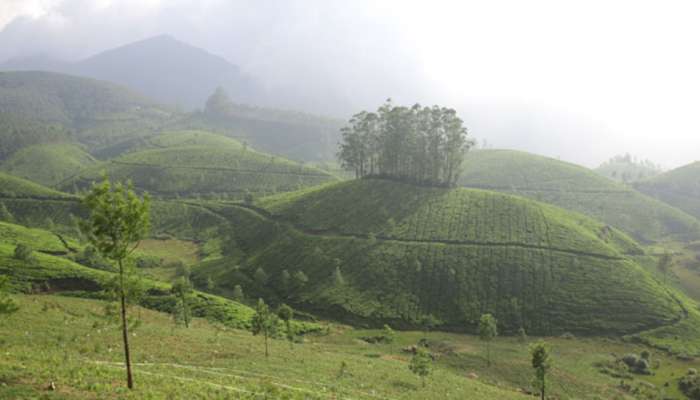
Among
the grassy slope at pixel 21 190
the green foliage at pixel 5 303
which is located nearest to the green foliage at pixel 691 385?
the green foliage at pixel 5 303

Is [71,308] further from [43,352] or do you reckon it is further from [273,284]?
[273,284]

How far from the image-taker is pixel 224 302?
90812mm

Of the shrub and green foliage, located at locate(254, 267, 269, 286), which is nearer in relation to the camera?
the shrub

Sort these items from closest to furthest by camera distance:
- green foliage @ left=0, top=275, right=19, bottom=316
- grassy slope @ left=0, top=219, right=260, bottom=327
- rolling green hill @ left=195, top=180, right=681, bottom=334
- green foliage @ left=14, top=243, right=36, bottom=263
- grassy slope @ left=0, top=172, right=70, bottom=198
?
green foliage @ left=0, top=275, right=19, bottom=316 < grassy slope @ left=0, top=219, right=260, bottom=327 < green foliage @ left=14, top=243, right=36, bottom=263 < rolling green hill @ left=195, top=180, right=681, bottom=334 < grassy slope @ left=0, top=172, right=70, bottom=198

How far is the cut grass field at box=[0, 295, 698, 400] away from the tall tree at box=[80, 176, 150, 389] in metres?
6.77

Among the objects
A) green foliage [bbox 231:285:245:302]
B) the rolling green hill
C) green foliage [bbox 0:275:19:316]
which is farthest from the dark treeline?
green foliage [bbox 0:275:19:316]

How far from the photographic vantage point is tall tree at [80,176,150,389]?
27031 mm

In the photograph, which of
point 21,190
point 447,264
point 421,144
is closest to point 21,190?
point 21,190

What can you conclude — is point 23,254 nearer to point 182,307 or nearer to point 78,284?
point 78,284

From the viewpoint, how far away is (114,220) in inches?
1085

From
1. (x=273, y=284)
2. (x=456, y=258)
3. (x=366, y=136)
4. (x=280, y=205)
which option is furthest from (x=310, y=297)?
(x=366, y=136)

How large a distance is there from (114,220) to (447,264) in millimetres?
93177

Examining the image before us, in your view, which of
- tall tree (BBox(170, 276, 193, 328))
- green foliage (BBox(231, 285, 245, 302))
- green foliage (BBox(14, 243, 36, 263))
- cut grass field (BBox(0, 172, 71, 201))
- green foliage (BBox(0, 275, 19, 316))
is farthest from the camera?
cut grass field (BBox(0, 172, 71, 201))

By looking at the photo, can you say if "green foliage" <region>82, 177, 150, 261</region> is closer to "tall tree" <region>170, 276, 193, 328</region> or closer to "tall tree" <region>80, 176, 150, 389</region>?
"tall tree" <region>80, 176, 150, 389</region>
